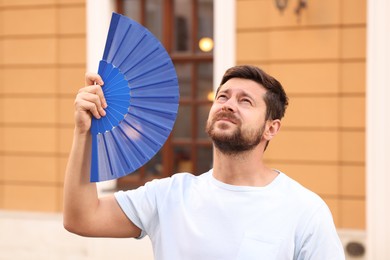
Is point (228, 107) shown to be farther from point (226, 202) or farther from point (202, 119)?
point (202, 119)

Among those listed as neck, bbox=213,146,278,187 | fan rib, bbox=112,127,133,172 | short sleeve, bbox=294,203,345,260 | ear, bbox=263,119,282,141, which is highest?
ear, bbox=263,119,282,141

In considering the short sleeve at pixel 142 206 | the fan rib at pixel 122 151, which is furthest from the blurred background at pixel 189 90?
the fan rib at pixel 122 151

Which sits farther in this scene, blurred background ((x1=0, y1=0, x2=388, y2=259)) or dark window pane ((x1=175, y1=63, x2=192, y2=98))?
dark window pane ((x1=175, y1=63, x2=192, y2=98))

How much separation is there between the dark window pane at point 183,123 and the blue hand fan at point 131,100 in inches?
195

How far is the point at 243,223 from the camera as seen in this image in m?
2.09

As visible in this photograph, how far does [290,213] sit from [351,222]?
4346 mm

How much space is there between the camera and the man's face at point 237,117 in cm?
216

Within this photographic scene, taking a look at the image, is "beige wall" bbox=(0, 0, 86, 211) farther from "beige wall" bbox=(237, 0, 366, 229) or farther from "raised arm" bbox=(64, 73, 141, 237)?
"raised arm" bbox=(64, 73, 141, 237)

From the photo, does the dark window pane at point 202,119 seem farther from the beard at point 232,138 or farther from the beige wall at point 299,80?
the beard at point 232,138

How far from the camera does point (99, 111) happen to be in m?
2.11

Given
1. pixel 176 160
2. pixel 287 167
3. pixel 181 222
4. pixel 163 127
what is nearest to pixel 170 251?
pixel 181 222

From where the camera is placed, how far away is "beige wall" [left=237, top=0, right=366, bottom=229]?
6.16m

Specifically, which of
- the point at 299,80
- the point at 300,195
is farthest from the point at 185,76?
the point at 300,195

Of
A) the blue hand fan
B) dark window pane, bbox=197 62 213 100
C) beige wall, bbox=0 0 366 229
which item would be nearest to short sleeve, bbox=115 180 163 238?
the blue hand fan
